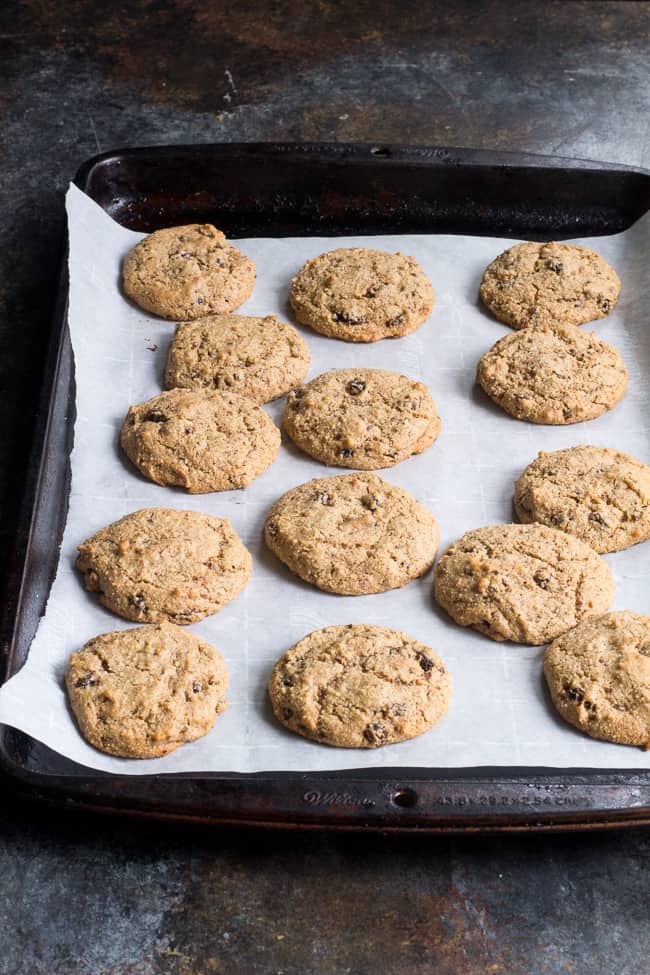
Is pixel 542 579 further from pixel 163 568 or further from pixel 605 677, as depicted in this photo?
pixel 163 568

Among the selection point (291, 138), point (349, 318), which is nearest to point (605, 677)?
point (349, 318)

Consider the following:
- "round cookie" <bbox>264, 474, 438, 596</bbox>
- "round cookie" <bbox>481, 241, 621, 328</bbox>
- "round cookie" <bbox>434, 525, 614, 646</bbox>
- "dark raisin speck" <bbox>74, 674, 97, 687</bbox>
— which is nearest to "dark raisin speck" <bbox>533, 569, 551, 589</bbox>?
"round cookie" <bbox>434, 525, 614, 646</bbox>

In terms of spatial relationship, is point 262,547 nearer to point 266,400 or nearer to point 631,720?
point 266,400

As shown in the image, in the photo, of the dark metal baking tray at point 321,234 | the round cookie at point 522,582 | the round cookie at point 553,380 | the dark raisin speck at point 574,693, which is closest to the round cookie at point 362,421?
the round cookie at point 553,380

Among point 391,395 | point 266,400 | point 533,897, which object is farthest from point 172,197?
point 533,897

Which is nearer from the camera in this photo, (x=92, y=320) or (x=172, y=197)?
(x=92, y=320)

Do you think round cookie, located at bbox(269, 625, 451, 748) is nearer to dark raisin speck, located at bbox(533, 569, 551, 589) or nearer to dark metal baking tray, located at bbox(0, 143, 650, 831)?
dark metal baking tray, located at bbox(0, 143, 650, 831)

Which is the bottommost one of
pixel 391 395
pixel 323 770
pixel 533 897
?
pixel 533 897
